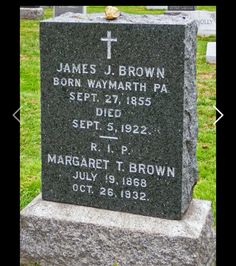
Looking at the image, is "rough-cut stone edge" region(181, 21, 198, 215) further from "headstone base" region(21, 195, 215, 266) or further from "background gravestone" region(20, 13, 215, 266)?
"headstone base" region(21, 195, 215, 266)

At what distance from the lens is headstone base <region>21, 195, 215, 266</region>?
11.8 feet

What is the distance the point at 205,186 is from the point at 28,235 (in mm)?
1714

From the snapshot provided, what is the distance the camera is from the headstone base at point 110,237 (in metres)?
3.59

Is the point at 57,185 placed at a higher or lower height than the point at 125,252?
higher

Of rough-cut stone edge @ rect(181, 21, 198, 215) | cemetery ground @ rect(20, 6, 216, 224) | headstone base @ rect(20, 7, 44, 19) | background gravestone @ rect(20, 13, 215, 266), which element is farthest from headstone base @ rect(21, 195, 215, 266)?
headstone base @ rect(20, 7, 44, 19)

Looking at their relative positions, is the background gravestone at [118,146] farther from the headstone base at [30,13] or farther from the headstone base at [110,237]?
the headstone base at [30,13]

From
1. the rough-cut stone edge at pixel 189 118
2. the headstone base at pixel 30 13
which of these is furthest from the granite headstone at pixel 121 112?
the headstone base at pixel 30 13

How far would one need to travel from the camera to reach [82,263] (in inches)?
150

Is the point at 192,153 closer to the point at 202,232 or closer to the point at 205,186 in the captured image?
the point at 202,232

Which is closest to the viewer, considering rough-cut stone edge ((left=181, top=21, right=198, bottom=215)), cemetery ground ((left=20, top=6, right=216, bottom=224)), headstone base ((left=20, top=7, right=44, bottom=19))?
rough-cut stone edge ((left=181, top=21, right=198, bottom=215))

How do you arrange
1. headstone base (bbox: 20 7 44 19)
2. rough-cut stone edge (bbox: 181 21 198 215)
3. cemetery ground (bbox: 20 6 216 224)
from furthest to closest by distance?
1. headstone base (bbox: 20 7 44 19)
2. cemetery ground (bbox: 20 6 216 224)
3. rough-cut stone edge (bbox: 181 21 198 215)

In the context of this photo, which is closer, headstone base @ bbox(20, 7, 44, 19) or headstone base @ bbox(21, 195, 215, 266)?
headstone base @ bbox(21, 195, 215, 266)

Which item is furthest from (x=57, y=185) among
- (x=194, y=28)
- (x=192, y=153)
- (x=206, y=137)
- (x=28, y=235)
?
(x=206, y=137)

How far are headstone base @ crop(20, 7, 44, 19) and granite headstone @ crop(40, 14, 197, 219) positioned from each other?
11.1 m
